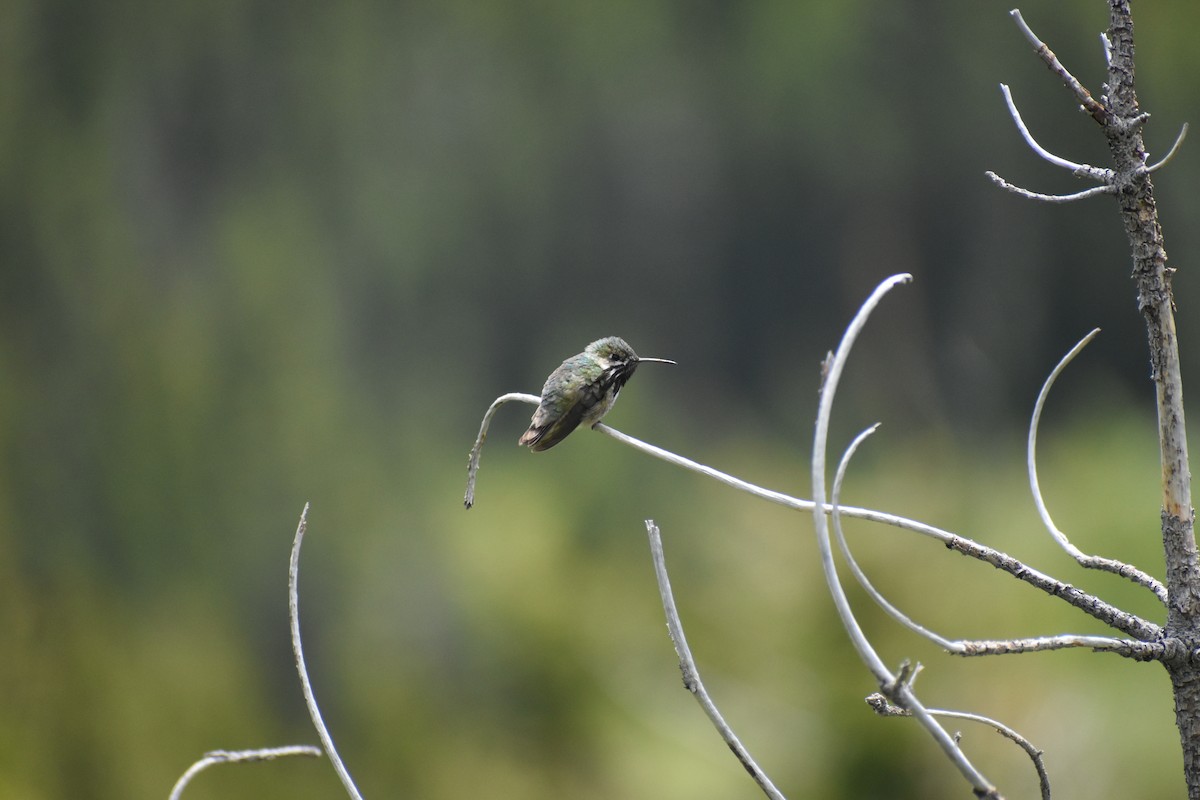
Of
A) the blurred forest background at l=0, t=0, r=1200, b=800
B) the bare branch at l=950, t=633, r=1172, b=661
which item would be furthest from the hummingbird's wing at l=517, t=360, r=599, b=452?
the blurred forest background at l=0, t=0, r=1200, b=800

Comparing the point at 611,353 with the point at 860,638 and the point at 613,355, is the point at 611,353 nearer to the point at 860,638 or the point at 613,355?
the point at 613,355

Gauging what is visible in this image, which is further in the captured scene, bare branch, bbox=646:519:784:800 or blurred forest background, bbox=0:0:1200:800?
blurred forest background, bbox=0:0:1200:800

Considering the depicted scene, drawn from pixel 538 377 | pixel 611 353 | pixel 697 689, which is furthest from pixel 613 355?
pixel 538 377

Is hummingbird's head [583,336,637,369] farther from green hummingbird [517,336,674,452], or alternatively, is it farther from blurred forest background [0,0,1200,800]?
blurred forest background [0,0,1200,800]

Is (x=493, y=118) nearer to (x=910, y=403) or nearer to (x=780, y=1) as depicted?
(x=780, y=1)

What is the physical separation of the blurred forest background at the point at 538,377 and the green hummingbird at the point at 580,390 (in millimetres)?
1133

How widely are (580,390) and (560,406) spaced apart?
1cm

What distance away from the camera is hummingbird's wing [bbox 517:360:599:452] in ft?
1.69

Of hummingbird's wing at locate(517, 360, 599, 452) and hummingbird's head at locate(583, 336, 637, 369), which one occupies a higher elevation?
hummingbird's head at locate(583, 336, 637, 369)

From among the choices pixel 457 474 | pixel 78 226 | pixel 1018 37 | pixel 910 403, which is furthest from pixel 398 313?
pixel 1018 37

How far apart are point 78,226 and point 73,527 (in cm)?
58

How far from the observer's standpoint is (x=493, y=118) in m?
2.40

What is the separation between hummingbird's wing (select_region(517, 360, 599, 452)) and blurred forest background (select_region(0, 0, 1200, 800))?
114cm

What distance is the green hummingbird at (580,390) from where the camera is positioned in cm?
52
